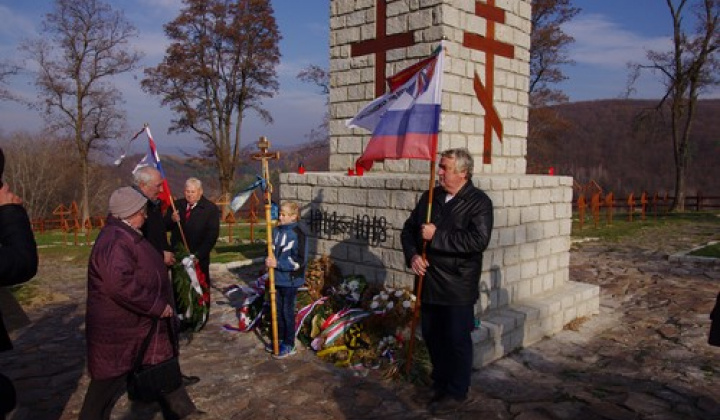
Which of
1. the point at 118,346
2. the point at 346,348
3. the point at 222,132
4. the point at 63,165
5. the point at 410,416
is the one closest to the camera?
the point at 118,346

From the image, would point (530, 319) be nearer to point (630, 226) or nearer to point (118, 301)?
point (118, 301)

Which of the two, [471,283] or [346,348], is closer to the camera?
[471,283]

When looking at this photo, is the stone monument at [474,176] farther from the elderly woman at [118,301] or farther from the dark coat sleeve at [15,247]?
the dark coat sleeve at [15,247]

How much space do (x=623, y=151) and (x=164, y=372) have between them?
265 feet

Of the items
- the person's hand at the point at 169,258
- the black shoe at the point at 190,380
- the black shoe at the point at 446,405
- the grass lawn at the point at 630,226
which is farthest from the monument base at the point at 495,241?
the grass lawn at the point at 630,226

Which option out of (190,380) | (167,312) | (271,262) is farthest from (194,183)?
(167,312)

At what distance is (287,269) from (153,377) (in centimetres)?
200

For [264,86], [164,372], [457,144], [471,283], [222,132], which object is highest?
[264,86]

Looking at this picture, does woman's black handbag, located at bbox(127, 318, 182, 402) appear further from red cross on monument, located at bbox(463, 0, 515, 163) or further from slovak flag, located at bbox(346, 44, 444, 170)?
red cross on monument, located at bbox(463, 0, 515, 163)

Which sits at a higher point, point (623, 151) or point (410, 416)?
point (623, 151)

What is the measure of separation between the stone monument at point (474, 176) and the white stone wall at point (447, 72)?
0.05ft

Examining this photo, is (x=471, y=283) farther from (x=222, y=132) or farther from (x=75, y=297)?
(x=222, y=132)

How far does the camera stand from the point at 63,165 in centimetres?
3666

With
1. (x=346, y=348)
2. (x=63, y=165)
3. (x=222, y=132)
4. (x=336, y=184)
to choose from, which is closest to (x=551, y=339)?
(x=346, y=348)
